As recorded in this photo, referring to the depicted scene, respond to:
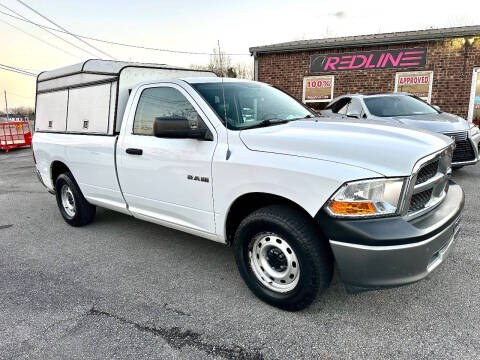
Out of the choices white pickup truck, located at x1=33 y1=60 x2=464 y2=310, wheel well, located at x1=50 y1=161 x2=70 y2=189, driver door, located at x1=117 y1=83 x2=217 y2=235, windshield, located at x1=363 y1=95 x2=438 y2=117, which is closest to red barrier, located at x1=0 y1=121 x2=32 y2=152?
wheel well, located at x1=50 y1=161 x2=70 y2=189

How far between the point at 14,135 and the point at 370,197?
1955 cm

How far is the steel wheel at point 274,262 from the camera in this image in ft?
8.53

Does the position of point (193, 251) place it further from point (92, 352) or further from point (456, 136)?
point (456, 136)

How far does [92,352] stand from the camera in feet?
7.59

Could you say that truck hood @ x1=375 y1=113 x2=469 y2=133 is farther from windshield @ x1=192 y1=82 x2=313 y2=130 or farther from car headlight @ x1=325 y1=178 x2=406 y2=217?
car headlight @ x1=325 y1=178 x2=406 y2=217

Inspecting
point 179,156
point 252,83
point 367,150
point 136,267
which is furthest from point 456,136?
point 136,267

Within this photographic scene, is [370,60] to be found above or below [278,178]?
above

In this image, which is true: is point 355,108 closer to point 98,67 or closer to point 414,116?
point 414,116

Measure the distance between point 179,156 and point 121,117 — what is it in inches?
47.7

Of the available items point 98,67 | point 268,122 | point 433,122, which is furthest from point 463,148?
point 98,67

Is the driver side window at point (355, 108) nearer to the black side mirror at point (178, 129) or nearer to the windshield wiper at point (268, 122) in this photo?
the windshield wiper at point (268, 122)

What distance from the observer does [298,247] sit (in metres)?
2.44

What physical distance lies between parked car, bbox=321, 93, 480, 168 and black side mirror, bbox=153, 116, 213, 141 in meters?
3.43

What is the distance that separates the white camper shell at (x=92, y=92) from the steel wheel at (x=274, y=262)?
2146mm
